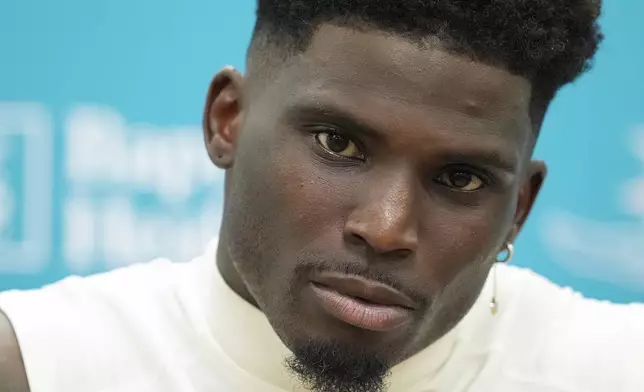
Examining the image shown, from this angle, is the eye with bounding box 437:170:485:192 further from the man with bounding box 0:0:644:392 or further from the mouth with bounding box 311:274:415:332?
the mouth with bounding box 311:274:415:332

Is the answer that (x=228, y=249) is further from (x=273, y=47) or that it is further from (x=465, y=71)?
(x=465, y=71)

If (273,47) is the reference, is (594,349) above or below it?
below

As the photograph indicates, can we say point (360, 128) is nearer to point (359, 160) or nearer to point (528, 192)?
point (359, 160)

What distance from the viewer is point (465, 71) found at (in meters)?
0.92

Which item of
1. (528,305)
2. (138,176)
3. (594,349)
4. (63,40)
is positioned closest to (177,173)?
(138,176)

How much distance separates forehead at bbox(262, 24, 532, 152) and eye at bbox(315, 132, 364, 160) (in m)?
0.04

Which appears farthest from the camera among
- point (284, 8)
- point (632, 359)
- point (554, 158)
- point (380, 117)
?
point (554, 158)

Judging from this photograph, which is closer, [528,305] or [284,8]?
[284,8]

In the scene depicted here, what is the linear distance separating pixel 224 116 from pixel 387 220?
320 mm

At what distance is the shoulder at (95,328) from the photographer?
1.04 metres

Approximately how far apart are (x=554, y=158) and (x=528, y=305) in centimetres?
57

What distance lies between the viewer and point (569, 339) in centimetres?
124

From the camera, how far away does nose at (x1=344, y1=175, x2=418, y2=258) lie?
2.84ft

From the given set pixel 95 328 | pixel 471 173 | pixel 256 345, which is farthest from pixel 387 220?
pixel 95 328
